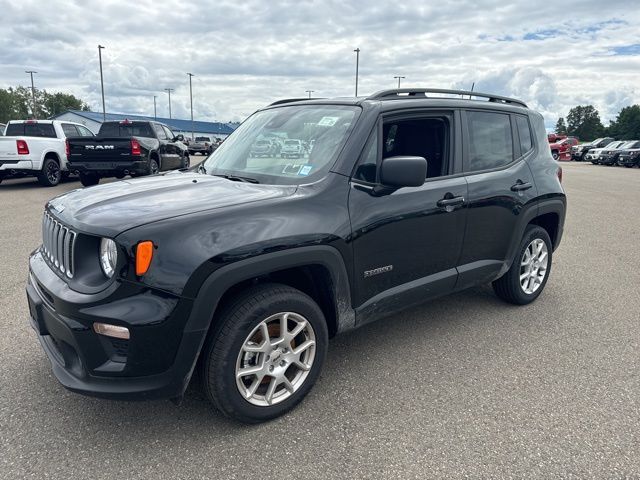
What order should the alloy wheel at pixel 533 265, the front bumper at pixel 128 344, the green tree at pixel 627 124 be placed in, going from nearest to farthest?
the front bumper at pixel 128 344
the alloy wheel at pixel 533 265
the green tree at pixel 627 124

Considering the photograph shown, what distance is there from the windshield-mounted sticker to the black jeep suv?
0.07 ft

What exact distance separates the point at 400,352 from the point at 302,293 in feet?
4.00

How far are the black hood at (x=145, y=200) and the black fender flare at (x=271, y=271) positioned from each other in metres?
0.35

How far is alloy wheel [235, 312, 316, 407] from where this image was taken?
261cm

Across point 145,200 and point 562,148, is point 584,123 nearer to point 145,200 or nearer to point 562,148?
point 562,148

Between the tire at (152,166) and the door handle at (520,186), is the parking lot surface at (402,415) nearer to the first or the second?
the door handle at (520,186)

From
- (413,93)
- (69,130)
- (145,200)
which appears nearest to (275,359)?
(145,200)

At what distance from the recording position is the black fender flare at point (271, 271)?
234 cm

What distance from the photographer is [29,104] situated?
291 ft

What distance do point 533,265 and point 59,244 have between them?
3904mm

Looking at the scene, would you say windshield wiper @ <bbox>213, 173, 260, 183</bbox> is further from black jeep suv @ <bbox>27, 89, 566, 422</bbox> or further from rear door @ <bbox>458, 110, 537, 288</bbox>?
rear door @ <bbox>458, 110, 537, 288</bbox>

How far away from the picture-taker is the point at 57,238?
2689mm

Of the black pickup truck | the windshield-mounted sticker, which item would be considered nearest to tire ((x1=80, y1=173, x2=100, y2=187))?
the black pickup truck

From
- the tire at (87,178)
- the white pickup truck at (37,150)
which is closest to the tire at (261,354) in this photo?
the tire at (87,178)
